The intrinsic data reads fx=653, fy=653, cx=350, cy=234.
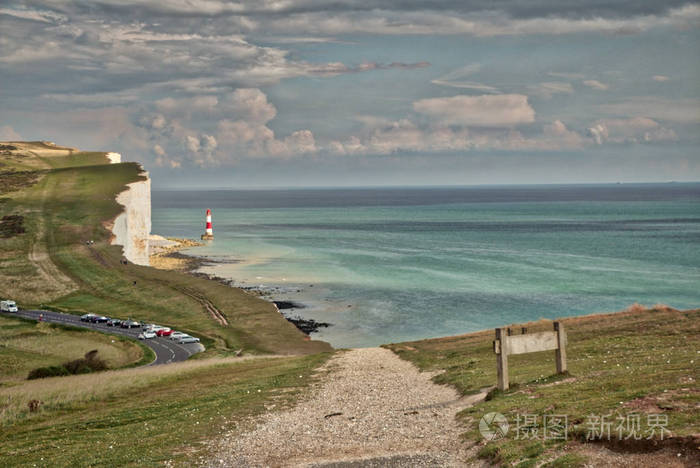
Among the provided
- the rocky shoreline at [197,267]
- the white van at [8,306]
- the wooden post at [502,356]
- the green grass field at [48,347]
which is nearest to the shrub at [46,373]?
the green grass field at [48,347]

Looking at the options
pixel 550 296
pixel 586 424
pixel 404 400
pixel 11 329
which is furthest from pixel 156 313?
pixel 586 424

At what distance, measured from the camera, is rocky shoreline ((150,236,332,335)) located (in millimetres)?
73000

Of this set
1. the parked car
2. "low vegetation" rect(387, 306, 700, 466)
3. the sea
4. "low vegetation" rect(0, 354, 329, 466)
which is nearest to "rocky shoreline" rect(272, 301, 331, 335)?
the sea

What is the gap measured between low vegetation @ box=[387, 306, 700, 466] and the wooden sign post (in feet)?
2.19

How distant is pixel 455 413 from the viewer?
18.7 metres

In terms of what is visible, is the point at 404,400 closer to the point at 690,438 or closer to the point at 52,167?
the point at 690,438

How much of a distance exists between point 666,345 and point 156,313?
62234 millimetres

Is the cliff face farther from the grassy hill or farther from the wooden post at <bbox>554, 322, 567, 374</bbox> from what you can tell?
the wooden post at <bbox>554, 322, 567, 374</bbox>

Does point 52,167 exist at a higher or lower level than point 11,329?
higher

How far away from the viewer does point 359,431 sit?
1780 centimetres

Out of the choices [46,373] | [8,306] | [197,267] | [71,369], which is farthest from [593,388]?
[197,267]

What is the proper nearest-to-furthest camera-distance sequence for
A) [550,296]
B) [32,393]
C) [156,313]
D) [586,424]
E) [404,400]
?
[586,424], [404,400], [32,393], [156,313], [550,296]

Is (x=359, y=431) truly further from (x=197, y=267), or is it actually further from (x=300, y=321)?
(x=197, y=267)

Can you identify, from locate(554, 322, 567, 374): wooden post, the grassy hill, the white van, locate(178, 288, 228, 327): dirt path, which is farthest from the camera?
the white van
